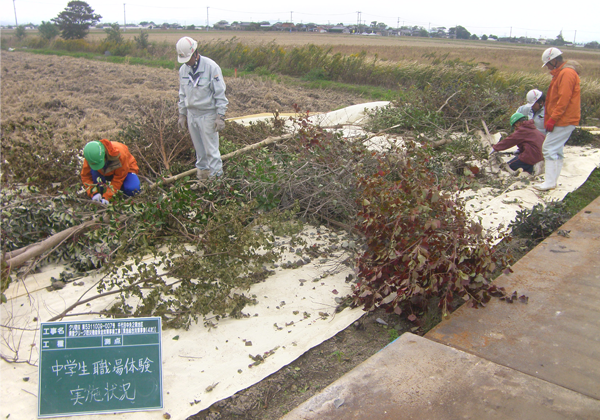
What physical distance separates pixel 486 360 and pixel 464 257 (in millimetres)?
794

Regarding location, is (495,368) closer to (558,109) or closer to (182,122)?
(558,109)

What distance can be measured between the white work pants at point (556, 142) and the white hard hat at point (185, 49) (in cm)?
463

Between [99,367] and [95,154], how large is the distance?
8.84ft

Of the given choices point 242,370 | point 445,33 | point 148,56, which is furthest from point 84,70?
point 445,33

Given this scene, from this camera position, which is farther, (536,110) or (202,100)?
(536,110)

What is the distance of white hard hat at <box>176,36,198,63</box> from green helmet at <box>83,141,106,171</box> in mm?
1469

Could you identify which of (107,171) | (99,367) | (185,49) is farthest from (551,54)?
(99,367)

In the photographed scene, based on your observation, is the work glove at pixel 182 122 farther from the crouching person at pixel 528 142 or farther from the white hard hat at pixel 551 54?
the white hard hat at pixel 551 54

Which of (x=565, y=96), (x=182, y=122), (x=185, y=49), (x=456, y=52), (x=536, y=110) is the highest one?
(x=456, y=52)

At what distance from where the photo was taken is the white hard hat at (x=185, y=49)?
5137 mm

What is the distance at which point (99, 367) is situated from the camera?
7.47 feet

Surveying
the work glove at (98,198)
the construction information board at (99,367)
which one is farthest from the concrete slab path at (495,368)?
the work glove at (98,198)

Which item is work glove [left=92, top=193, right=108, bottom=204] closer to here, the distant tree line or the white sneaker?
the white sneaker

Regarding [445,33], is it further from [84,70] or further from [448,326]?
[448,326]
